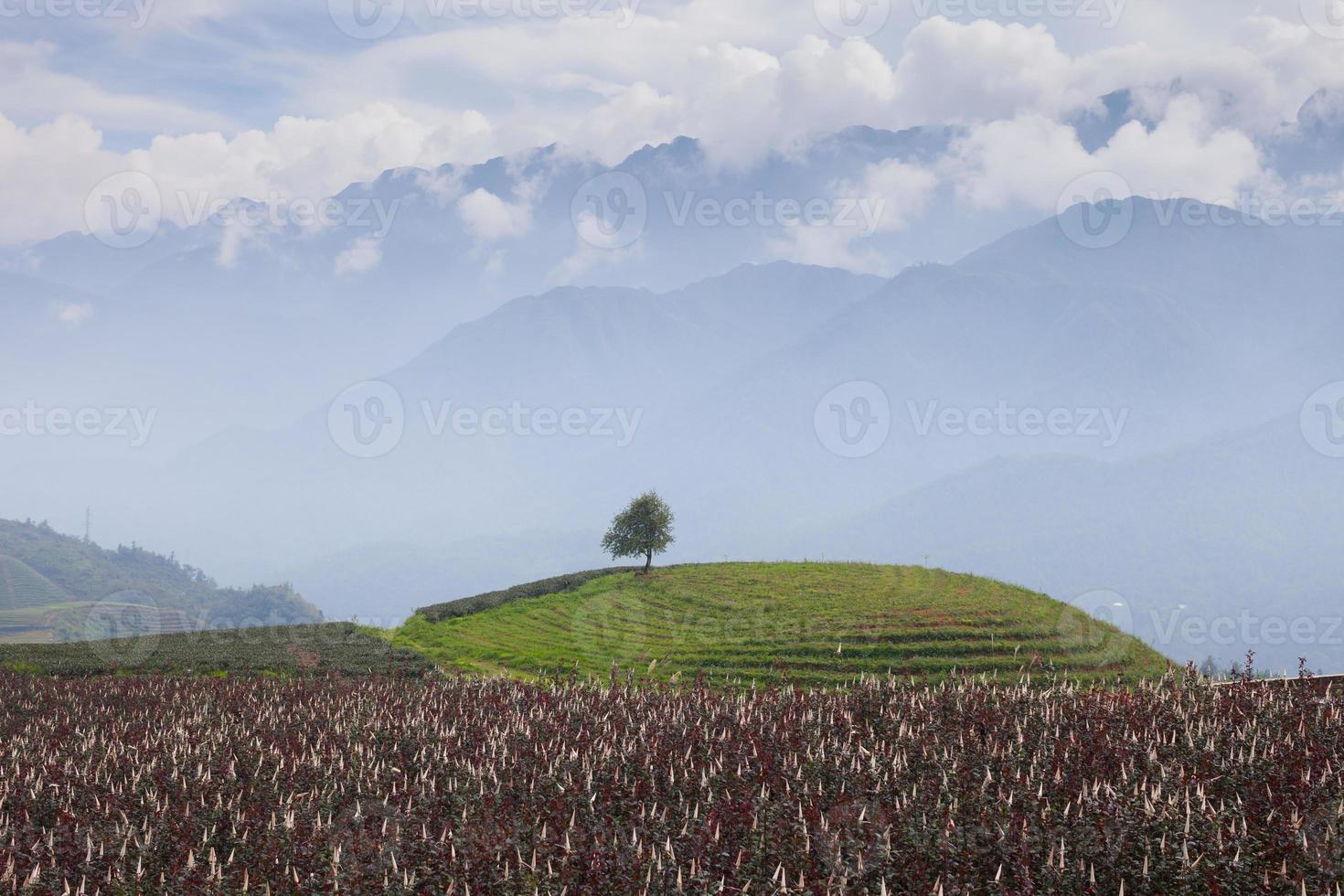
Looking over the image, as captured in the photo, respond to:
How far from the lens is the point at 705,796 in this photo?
1454 centimetres

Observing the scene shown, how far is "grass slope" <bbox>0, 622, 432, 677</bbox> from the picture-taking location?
35531mm

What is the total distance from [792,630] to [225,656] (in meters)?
22.0

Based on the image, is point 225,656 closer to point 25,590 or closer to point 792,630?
point 792,630

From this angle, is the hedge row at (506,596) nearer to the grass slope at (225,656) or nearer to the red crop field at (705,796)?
the grass slope at (225,656)

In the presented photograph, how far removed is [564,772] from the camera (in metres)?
15.7

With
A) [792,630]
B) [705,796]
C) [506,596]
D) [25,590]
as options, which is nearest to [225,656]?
[506,596]

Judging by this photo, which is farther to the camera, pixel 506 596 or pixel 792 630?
pixel 506 596

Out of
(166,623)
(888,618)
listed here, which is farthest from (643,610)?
(166,623)

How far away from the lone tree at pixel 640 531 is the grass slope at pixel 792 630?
2784 mm

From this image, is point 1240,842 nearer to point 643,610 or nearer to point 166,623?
point 643,610

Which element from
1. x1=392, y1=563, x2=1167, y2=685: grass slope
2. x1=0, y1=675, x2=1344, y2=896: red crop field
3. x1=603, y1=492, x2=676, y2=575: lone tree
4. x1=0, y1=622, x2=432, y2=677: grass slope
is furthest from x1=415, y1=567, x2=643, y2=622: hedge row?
x1=0, y1=675, x2=1344, y2=896: red crop field

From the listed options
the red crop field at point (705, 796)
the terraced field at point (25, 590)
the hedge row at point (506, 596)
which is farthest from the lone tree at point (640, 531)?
the terraced field at point (25, 590)

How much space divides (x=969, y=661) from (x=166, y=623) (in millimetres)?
180727

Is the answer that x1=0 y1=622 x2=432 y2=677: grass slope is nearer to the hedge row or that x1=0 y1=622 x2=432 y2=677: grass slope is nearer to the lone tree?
the hedge row
